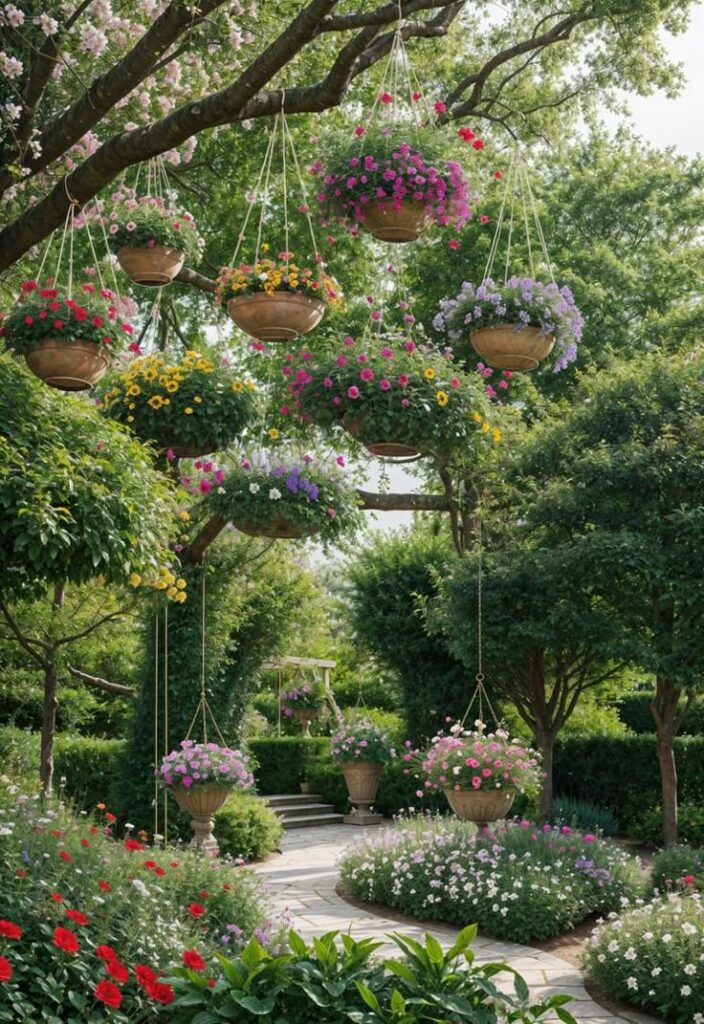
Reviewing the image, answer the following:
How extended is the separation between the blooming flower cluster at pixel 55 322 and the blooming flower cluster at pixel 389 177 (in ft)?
4.04

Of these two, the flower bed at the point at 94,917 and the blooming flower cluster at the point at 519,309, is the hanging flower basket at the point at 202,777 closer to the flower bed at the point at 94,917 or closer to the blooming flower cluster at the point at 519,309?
the flower bed at the point at 94,917

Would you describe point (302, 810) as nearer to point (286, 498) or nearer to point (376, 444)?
point (286, 498)

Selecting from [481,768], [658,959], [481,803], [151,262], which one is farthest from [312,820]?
[151,262]

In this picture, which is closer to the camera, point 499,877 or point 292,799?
point 499,877

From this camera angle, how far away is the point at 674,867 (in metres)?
7.29

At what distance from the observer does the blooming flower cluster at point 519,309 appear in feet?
18.3

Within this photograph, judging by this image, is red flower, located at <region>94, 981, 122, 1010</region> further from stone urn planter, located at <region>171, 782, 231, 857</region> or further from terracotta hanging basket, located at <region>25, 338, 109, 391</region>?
stone urn planter, located at <region>171, 782, 231, 857</region>

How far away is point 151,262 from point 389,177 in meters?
1.82

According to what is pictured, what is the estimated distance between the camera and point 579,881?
736 cm

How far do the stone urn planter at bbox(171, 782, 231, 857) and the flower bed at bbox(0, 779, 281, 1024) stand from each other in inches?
135

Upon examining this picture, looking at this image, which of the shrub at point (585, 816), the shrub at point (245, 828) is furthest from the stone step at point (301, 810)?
the shrub at point (585, 816)

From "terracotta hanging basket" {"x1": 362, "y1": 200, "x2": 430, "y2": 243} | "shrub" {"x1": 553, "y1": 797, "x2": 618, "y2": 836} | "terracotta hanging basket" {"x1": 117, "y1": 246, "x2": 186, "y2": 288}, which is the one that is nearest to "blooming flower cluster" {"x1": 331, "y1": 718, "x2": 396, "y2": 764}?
"shrub" {"x1": 553, "y1": 797, "x2": 618, "y2": 836}

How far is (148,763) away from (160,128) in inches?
251

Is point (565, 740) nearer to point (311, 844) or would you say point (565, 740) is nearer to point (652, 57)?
point (311, 844)
